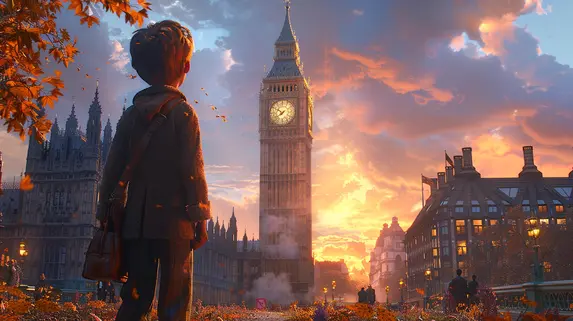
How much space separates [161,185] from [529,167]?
9075 cm

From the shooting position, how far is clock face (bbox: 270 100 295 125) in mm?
110875

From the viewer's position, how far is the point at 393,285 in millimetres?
160625

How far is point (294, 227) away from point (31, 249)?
2132 inches

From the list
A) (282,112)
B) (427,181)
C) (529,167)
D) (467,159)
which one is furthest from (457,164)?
(282,112)

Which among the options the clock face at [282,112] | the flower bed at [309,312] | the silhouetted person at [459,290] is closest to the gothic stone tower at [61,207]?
the flower bed at [309,312]

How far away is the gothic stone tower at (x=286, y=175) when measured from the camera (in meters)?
104

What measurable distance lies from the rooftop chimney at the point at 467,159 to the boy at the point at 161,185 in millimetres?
83012

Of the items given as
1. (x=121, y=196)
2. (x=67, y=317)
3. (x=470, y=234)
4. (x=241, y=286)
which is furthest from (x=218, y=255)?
(x=121, y=196)

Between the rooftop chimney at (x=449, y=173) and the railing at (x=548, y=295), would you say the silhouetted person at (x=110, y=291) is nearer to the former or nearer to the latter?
the railing at (x=548, y=295)

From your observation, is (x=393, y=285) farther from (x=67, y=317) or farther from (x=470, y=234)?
(x=67, y=317)

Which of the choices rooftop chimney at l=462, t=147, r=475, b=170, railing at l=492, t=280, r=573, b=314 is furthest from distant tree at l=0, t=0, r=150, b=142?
rooftop chimney at l=462, t=147, r=475, b=170

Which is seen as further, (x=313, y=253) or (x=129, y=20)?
(x=313, y=253)

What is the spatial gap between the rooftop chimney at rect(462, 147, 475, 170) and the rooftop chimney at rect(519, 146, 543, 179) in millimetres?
8760

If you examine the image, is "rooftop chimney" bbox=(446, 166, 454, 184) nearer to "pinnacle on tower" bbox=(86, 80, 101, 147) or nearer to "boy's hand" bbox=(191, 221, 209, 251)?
"pinnacle on tower" bbox=(86, 80, 101, 147)
